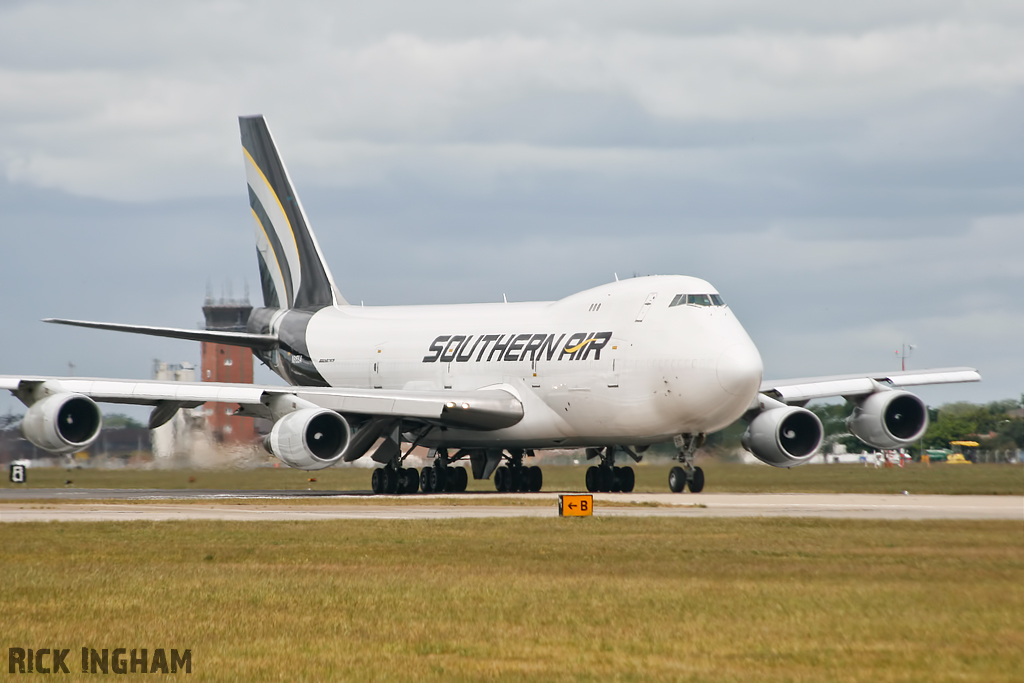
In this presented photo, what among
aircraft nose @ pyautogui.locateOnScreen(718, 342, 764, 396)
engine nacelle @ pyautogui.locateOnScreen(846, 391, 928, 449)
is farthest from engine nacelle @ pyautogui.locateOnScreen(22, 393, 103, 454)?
engine nacelle @ pyautogui.locateOnScreen(846, 391, 928, 449)

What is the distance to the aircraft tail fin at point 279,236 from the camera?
4731cm

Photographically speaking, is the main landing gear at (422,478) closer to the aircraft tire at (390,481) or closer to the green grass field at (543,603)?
the aircraft tire at (390,481)

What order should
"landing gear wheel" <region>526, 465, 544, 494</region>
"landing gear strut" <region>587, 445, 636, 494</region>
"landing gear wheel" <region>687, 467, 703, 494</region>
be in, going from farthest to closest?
"landing gear wheel" <region>526, 465, 544, 494</region> → "landing gear strut" <region>587, 445, 636, 494</region> → "landing gear wheel" <region>687, 467, 703, 494</region>

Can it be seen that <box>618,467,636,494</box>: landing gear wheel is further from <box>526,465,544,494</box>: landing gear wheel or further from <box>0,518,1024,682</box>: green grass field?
<box>0,518,1024,682</box>: green grass field

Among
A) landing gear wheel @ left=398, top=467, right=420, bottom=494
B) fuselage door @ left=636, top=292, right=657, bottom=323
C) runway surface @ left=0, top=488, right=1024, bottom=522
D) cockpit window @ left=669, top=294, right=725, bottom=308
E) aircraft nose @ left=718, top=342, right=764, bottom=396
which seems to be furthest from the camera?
landing gear wheel @ left=398, top=467, right=420, bottom=494

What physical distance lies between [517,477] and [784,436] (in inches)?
314

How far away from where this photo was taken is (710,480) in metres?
37.1

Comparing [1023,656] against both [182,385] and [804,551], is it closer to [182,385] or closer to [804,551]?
[804,551]

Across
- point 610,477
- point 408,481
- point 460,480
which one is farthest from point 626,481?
point 408,481

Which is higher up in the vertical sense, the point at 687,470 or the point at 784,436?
the point at 784,436

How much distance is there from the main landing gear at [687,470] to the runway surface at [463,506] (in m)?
0.85

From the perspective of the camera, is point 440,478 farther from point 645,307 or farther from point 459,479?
point 645,307

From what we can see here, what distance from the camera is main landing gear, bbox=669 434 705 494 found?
3409cm

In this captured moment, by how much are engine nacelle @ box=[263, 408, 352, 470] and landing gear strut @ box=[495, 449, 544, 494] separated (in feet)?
21.9
